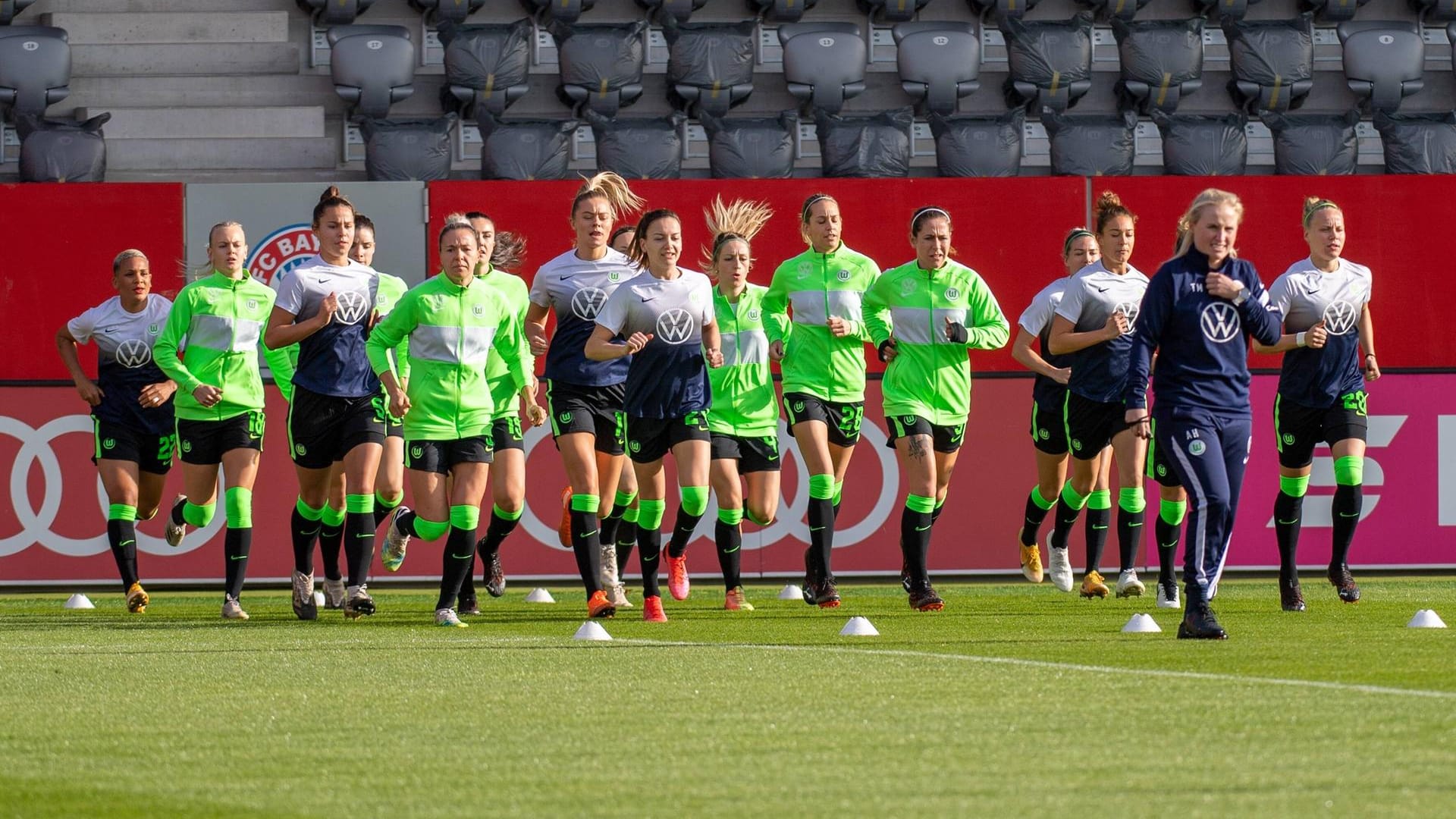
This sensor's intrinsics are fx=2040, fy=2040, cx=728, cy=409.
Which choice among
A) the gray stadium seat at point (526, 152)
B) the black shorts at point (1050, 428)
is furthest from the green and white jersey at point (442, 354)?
the gray stadium seat at point (526, 152)

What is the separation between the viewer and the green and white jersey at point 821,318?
36.8 feet

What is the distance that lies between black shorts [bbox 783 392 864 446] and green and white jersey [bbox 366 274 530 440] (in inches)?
74.1

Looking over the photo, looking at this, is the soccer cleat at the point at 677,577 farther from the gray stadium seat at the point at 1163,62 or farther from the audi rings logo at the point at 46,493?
the gray stadium seat at the point at 1163,62

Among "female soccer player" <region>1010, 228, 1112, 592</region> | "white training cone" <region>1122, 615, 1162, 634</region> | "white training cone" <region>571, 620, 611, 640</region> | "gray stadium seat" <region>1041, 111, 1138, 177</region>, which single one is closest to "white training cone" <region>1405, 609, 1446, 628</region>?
"white training cone" <region>1122, 615, 1162, 634</region>

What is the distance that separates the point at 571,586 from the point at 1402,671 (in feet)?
25.4

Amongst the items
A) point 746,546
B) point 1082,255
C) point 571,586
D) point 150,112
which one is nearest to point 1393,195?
point 1082,255

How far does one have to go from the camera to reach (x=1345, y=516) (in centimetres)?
1072

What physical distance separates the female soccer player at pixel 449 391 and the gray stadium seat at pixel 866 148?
8163 millimetres

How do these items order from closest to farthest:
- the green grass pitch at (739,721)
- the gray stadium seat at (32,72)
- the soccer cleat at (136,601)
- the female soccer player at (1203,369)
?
the green grass pitch at (739,721) < the female soccer player at (1203,369) < the soccer cleat at (136,601) < the gray stadium seat at (32,72)

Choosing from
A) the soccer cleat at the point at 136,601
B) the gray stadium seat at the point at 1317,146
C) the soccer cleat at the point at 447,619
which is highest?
the gray stadium seat at the point at 1317,146

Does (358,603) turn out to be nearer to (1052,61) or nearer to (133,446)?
(133,446)

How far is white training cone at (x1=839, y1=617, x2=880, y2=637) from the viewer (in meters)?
8.83

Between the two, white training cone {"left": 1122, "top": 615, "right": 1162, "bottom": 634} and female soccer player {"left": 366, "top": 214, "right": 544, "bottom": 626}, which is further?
female soccer player {"left": 366, "top": 214, "right": 544, "bottom": 626}

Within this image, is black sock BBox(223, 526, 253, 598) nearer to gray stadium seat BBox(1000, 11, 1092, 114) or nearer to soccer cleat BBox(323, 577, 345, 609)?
soccer cleat BBox(323, 577, 345, 609)
